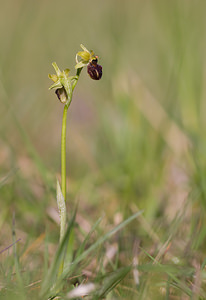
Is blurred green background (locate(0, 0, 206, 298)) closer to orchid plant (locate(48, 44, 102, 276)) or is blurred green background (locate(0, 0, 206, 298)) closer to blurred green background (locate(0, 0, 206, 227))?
blurred green background (locate(0, 0, 206, 227))

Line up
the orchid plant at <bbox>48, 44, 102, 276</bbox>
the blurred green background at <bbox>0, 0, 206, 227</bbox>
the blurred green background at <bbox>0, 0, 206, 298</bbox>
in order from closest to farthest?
1. the orchid plant at <bbox>48, 44, 102, 276</bbox>
2. the blurred green background at <bbox>0, 0, 206, 298</bbox>
3. the blurred green background at <bbox>0, 0, 206, 227</bbox>

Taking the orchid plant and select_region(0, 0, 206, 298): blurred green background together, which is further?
select_region(0, 0, 206, 298): blurred green background

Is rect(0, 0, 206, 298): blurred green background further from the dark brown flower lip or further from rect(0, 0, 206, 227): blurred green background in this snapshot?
the dark brown flower lip

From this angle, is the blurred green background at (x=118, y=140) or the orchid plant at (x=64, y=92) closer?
the orchid plant at (x=64, y=92)

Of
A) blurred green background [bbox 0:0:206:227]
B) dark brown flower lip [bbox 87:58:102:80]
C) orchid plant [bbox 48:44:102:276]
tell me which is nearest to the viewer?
orchid plant [bbox 48:44:102:276]

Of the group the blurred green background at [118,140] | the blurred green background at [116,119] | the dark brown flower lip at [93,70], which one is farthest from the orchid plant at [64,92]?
the blurred green background at [116,119]

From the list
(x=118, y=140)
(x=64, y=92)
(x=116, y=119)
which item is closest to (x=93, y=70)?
(x=64, y=92)

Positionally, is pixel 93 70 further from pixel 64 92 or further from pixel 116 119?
pixel 116 119

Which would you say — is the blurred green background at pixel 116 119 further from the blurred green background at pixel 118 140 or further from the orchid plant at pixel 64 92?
the orchid plant at pixel 64 92

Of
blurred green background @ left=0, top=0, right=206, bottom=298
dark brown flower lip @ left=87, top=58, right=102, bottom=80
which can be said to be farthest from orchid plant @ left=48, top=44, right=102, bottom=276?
blurred green background @ left=0, top=0, right=206, bottom=298
